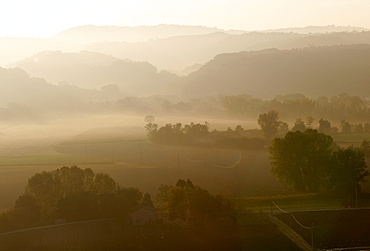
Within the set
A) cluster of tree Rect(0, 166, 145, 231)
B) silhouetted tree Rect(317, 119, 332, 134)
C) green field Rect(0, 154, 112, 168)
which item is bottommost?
cluster of tree Rect(0, 166, 145, 231)

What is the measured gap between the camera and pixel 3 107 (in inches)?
4107

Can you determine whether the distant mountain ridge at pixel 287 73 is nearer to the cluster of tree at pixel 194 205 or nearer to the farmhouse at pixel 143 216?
the cluster of tree at pixel 194 205

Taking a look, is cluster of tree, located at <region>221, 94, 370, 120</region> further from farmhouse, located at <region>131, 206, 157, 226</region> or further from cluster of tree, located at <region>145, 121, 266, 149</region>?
farmhouse, located at <region>131, 206, 157, 226</region>

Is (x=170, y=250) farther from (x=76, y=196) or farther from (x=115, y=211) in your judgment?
(x=76, y=196)

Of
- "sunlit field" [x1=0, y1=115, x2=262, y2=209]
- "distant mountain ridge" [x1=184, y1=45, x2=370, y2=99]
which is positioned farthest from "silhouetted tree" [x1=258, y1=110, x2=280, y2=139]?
"distant mountain ridge" [x1=184, y1=45, x2=370, y2=99]

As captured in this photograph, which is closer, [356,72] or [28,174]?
[28,174]

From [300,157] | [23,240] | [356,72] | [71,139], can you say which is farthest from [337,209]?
[356,72]

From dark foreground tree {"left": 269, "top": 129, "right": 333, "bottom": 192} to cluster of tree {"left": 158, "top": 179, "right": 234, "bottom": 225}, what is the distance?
8912mm

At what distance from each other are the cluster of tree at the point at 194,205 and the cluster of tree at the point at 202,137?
21186 millimetres

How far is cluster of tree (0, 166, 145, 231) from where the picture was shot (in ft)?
98.7

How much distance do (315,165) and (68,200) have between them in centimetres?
1705

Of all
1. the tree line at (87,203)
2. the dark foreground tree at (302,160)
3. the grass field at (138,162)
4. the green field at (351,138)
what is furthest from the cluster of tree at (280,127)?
the tree line at (87,203)

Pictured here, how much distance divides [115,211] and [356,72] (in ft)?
413

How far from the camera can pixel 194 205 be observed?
29.6 meters
